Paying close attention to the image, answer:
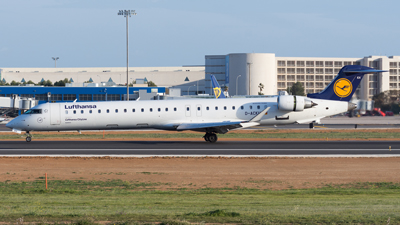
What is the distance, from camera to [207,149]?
3219 cm

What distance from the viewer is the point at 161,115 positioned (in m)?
36.5

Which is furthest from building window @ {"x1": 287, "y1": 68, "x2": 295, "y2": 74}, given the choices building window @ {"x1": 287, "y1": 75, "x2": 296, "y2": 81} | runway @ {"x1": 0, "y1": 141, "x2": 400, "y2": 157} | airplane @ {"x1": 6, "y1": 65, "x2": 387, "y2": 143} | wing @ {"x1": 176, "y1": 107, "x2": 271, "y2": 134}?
wing @ {"x1": 176, "y1": 107, "x2": 271, "y2": 134}

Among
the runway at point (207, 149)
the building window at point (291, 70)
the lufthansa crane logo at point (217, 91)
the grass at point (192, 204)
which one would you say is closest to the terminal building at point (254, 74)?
the building window at point (291, 70)

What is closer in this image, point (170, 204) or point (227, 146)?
point (170, 204)

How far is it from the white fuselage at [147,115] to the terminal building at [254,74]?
3192 inches

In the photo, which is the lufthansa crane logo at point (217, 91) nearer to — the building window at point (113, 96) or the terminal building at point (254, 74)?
the building window at point (113, 96)

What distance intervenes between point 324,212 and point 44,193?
10565 mm

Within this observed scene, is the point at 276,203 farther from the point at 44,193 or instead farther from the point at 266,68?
the point at 266,68

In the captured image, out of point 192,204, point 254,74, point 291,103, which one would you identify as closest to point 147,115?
point 291,103

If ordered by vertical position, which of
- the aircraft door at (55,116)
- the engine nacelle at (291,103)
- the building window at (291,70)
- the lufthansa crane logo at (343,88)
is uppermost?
the building window at (291,70)

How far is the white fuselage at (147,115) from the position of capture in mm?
36594

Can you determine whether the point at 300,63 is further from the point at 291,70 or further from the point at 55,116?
the point at 55,116

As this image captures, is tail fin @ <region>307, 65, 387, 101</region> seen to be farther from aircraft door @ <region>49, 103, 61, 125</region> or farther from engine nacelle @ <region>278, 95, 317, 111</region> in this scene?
aircraft door @ <region>49, 103, 61, 125</region>

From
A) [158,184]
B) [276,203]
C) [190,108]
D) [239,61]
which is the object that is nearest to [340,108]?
[190,108]
